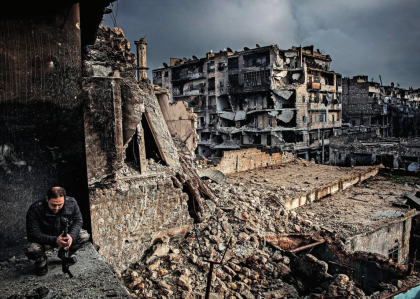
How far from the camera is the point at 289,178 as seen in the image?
17234mm

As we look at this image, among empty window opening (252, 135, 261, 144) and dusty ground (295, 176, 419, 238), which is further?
empty window opening (252, 135, 261, 144)

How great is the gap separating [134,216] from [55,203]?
7.75 ft

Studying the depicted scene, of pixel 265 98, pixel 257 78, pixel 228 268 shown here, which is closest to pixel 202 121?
pixel 265 98

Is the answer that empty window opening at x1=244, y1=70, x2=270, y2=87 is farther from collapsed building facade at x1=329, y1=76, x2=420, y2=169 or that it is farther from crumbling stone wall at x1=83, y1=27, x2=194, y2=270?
crumbling stone wall at x1=83, y1=27, x2=194, y2=270

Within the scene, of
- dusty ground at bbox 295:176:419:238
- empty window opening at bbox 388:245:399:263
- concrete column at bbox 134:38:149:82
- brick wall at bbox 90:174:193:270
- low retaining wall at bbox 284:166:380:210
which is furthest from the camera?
low retaining wall at bbox 284:166:380:210

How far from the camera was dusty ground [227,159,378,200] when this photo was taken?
14.2 meters

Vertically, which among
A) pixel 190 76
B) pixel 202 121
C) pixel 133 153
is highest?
pixel 190 76

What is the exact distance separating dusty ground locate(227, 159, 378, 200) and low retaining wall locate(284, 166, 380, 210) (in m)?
0.23

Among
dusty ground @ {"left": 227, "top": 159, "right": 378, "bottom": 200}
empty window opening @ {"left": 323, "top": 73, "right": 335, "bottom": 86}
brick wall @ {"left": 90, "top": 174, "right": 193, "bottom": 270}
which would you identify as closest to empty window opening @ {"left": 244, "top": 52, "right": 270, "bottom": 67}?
empty window opening @ {"left": 323, "top": 73, "right": 335, "bottom": 86}

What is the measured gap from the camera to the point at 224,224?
269 inches

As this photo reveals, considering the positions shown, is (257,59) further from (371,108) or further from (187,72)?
Result: (371,108)

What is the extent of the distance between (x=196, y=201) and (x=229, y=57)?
2883cm

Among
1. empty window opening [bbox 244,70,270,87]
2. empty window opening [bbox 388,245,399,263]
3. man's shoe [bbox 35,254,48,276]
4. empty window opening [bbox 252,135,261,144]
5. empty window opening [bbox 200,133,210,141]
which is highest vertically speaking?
empty window opening [bbox 244,70,270,87]

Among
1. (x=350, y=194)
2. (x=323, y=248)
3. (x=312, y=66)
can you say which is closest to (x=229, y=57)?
(x=312, y=66)
